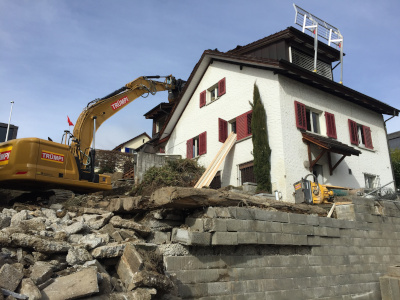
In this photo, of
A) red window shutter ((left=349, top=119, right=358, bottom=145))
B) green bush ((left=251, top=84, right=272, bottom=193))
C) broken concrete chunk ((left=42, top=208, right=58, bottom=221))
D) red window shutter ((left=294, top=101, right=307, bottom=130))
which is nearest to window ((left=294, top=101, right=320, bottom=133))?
red window shutter ((left=294, top=101, right=307, bottom=130))

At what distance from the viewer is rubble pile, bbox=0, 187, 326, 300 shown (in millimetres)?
4027

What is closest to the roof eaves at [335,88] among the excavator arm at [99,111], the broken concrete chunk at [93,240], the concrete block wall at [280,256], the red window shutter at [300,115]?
the red window shutter at [300,115]

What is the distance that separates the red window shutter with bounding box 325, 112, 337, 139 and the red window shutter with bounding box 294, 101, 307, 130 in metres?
1.51

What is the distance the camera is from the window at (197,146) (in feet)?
54.8

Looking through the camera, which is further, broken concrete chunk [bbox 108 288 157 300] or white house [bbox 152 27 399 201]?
white house [bbox 152 27 399 201]

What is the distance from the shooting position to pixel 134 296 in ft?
13.9

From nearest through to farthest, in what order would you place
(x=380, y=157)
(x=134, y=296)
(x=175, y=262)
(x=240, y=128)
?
(x=134, y=296), (x=175, y=262), (x=240, y=128), (x=380, y=157)

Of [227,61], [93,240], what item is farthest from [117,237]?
[227,61]

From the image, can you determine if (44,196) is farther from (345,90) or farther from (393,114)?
(393,114)

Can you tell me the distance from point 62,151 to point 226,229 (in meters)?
5.67

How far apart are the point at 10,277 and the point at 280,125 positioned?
420 inches

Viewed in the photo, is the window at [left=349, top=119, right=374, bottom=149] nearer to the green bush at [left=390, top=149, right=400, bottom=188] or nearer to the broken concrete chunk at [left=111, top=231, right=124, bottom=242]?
the green bush at [left=390, top=149, right=400, bottom=188]

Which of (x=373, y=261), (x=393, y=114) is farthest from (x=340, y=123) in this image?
(x=373, y=261)

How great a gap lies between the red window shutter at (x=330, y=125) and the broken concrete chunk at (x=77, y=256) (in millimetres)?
12152
